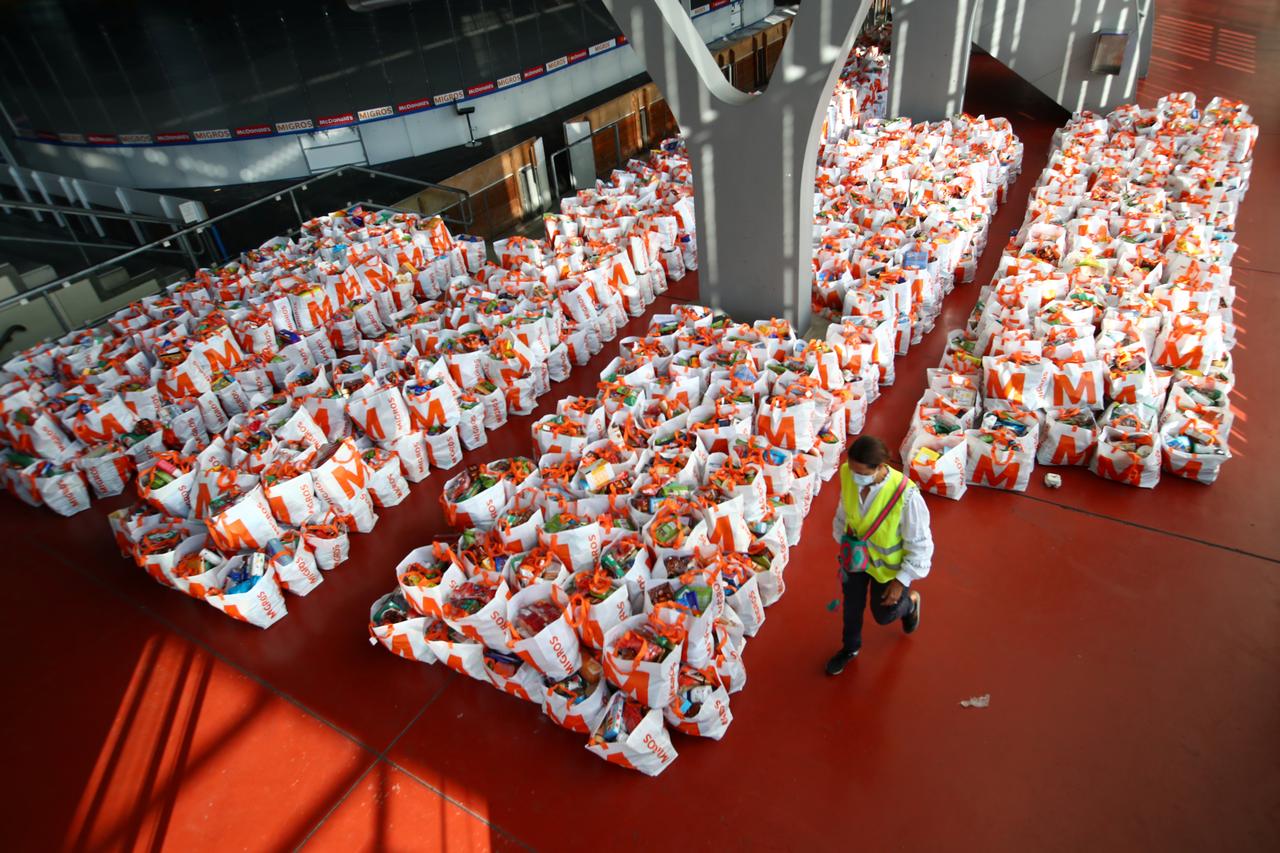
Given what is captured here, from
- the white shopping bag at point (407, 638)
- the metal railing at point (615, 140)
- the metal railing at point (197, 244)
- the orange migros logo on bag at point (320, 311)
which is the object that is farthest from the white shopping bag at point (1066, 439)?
the metal railing at point (615, 140)

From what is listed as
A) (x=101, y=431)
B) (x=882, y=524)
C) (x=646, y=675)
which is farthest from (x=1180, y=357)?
(x=101, y=431)

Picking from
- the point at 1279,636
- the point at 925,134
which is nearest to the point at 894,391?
the point at 1279,636

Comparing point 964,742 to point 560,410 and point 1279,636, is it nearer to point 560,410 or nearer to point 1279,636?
point 1279,636

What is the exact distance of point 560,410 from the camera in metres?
5.39

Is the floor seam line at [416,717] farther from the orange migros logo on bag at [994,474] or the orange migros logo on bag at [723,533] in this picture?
the orange migros logo on bag at [994,474]

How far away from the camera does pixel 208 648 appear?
4.61 m

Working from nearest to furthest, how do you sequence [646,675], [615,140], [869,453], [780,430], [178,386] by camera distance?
1. [869,453]
2. [646,675]
3. [780,430]
4. [178,386]
5. [615,140]

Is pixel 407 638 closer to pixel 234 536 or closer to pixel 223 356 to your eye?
pixel 234 536

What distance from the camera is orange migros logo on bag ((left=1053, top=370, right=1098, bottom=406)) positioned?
16.4 feet

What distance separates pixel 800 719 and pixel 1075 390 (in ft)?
10.0

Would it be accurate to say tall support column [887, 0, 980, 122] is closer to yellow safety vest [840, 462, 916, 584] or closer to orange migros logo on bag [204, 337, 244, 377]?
yellow safety vest [840, 462, 916, 584]

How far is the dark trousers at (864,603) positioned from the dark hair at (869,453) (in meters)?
0.69

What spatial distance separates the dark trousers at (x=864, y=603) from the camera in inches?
141

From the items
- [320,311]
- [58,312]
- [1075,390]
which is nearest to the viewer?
[1075,390]
